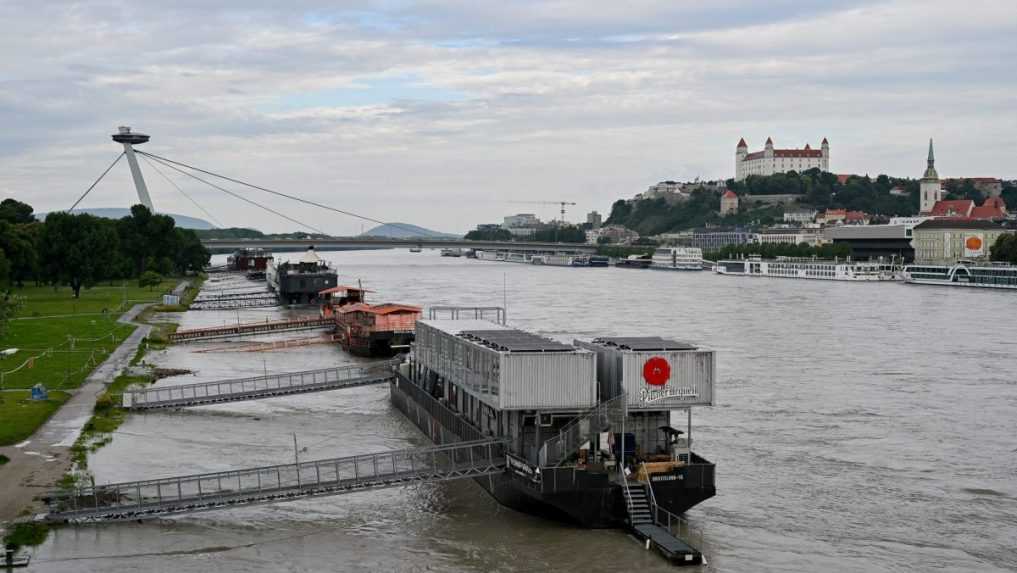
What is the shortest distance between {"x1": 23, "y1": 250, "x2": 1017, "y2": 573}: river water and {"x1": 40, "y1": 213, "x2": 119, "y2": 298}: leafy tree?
32869mm

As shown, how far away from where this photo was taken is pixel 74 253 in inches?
3666

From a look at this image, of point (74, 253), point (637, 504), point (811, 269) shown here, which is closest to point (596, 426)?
point (637, 504)

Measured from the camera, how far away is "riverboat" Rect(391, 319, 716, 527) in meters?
26.1

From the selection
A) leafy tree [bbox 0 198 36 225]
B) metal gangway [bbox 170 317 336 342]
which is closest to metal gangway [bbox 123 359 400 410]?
metal gangway [bbox 170 317 336 342]

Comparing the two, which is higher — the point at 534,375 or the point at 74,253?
the point at 74,253

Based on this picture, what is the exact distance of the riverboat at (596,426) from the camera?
85.7 feet

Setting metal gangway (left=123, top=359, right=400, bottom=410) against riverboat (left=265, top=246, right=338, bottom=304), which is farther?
riverboat (left=265, top=246, right=338, bottom=304)

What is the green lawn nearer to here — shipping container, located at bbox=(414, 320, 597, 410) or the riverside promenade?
the riverside promenade

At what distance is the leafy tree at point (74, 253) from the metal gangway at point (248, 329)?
2438cm

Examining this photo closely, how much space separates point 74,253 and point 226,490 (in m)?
71.6

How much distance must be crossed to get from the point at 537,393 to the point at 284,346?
1710 inches

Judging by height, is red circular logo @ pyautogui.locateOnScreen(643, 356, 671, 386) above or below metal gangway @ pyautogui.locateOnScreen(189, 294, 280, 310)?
above

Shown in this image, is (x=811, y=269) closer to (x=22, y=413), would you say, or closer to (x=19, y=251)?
(x=19, y=251)

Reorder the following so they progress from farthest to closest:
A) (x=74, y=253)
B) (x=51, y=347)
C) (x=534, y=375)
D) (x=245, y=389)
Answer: (x=74, y=253) < (x=51, y=347) < (x=245, y=389) < (x=534, y=375)
